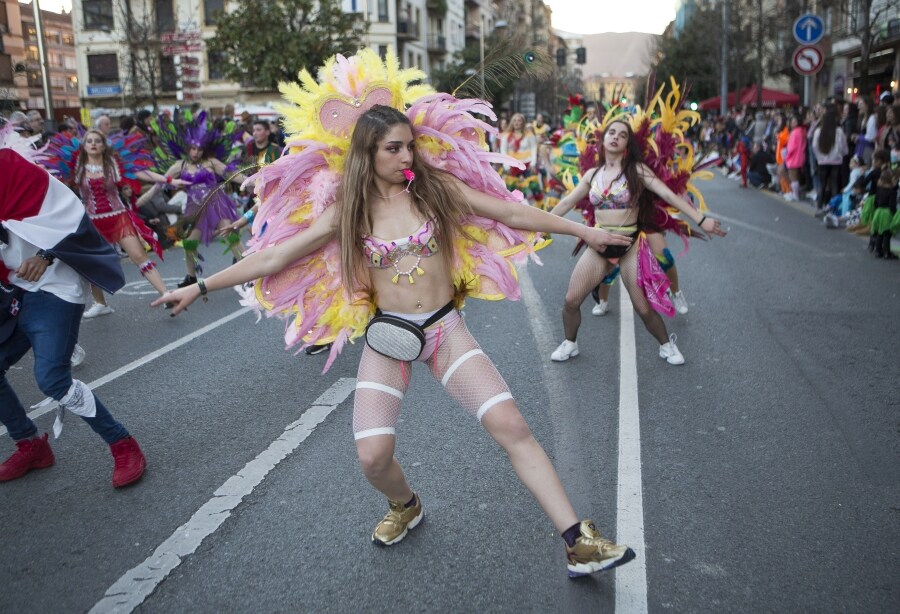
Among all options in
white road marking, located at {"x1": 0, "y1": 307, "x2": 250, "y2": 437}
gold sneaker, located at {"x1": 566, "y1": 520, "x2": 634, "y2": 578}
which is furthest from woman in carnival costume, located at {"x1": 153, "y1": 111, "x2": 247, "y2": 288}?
gold sneaker, located at {"x1": 566, "y1": 520, "x2": 634, "y2": 578}

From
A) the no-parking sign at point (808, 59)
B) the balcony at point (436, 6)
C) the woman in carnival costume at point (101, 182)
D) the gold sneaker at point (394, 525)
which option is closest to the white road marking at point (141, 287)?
the woman in carnival costume at point (101, 182)

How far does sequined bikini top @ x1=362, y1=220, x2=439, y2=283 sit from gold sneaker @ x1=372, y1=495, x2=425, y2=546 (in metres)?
0.99

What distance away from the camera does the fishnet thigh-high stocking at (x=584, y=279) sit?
19.8ft

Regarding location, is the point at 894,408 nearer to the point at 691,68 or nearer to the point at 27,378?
the point at 27,378

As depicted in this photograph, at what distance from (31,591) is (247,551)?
0.83m

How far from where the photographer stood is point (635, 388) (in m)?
5.56

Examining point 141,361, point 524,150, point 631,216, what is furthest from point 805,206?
point 141,361

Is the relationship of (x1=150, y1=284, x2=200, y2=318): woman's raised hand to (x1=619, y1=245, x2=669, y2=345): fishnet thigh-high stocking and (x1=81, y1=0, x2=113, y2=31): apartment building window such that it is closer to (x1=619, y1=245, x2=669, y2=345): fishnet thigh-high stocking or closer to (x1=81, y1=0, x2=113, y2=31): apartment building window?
(x1=619, y1=245, x2=669, y2=345): fishnet thigh-high stocking

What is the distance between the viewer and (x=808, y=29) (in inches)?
620

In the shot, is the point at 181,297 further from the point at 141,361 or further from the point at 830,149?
the point at 830,149

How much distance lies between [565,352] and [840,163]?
36.5ft

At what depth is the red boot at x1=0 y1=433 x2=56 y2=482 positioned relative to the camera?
4.34m

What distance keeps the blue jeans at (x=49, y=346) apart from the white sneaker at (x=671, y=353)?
3.78 meters

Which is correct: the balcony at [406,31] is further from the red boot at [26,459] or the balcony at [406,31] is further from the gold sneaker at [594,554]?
the gold sneaker at [594,554]
